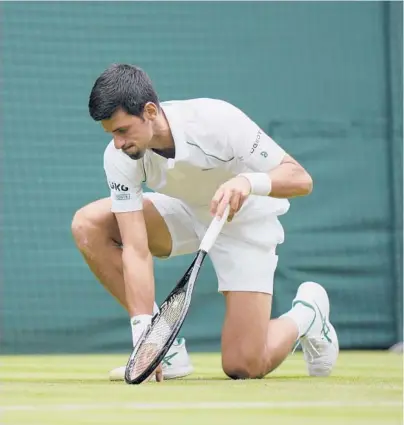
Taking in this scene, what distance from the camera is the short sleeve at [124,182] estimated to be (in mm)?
4211

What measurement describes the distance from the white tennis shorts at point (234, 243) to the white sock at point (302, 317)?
0.84 ft

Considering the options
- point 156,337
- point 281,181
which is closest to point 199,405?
point 156,337

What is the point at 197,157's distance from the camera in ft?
13.7

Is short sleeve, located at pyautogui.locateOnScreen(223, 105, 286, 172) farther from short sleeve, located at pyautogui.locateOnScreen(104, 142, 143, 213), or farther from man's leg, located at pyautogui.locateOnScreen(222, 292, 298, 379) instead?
man's leg, located at pyautogui.locateOnScreen(222, 292, 298, 379)

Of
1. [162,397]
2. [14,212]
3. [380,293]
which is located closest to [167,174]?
[162,397]

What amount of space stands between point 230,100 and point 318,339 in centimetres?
248

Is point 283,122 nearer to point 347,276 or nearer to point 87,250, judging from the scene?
point 347,276

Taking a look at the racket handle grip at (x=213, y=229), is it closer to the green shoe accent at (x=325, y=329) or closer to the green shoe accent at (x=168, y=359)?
the green shoe accent at (x=168, y=359)

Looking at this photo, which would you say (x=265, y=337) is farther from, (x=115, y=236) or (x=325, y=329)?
(x=115, y=236)

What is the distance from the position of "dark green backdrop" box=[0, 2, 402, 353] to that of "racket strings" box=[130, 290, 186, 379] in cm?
308

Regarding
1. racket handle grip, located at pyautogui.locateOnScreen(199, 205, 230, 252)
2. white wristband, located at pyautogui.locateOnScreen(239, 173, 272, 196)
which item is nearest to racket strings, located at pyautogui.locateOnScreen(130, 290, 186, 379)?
racket handle grip, located at pyautogui.locateOnScreen(199, 205, 230, 252)

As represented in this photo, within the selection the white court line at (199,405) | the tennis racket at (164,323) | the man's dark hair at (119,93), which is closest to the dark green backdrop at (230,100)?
the man's dark hair at (119,93)

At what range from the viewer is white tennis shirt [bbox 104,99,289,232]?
4090 millimetres

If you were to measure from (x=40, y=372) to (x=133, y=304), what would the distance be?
1122 mm
